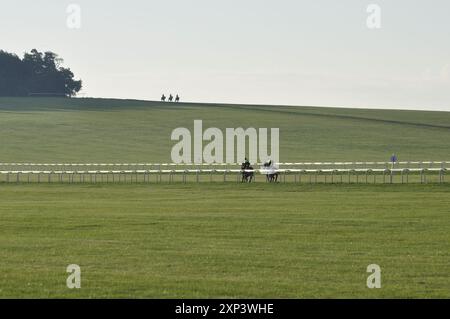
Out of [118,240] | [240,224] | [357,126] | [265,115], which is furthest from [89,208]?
[265,115]

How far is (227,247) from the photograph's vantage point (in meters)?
21.8

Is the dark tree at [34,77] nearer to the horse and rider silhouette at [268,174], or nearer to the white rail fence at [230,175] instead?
the white rail fence at [230,175]

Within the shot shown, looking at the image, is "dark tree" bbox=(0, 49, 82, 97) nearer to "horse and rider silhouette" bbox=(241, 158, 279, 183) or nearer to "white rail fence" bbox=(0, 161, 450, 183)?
"white rail fence" bbox=(0, 161, 450, 183)

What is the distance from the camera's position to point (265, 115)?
116062 mm

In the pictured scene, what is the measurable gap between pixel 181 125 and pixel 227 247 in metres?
83.7

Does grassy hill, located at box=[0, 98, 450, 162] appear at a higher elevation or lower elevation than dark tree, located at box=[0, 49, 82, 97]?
lower

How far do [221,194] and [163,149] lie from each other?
152ft

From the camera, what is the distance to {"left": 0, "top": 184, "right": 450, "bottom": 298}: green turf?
16.7 meters

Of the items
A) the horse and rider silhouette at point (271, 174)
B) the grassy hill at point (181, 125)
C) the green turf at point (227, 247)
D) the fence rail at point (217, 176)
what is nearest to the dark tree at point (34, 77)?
the grassy hill at point (181, 125)

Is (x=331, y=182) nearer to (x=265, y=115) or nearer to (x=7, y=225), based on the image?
(x=7, y=225)

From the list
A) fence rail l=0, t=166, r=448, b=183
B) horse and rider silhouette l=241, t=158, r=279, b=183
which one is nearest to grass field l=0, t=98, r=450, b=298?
horse and rider silhouette l=241, t=158, r=279, b=183

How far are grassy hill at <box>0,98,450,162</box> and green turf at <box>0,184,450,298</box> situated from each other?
47510mm

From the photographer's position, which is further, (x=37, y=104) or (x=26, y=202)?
(x=37, y=104)
